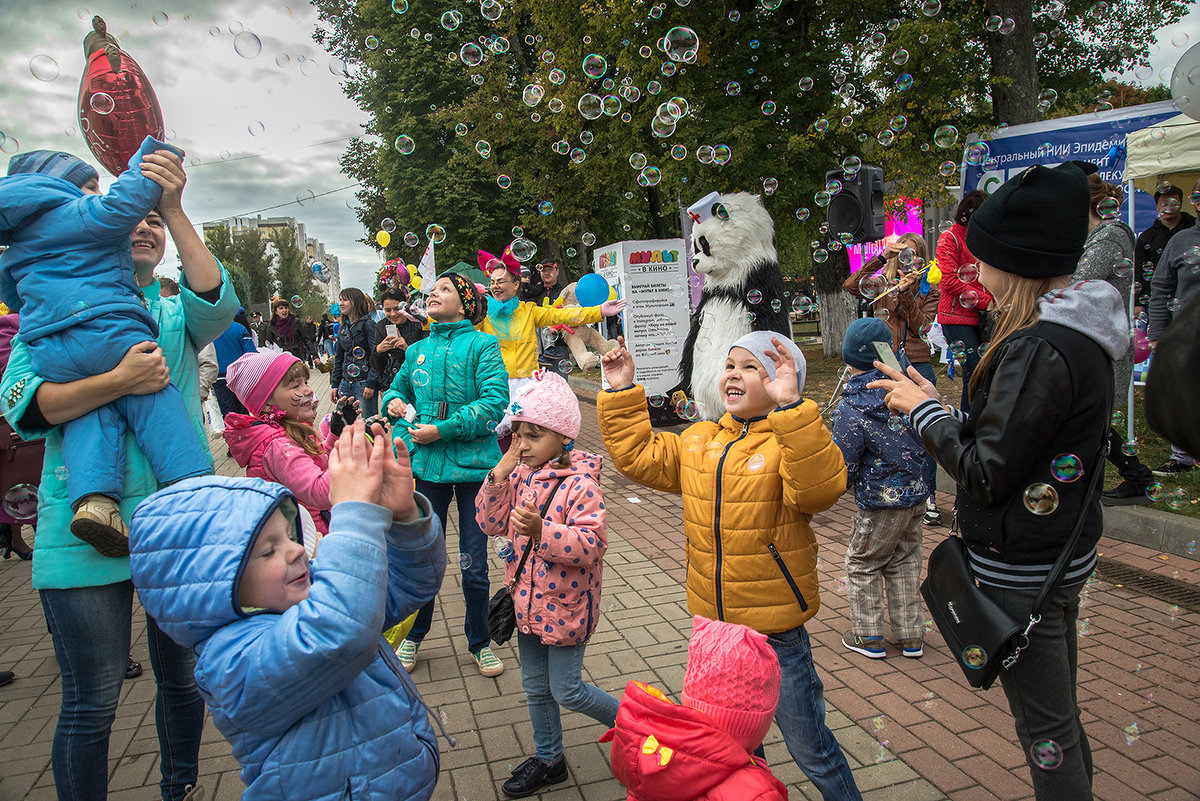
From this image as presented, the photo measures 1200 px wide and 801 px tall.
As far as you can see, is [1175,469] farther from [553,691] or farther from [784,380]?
[553,691]

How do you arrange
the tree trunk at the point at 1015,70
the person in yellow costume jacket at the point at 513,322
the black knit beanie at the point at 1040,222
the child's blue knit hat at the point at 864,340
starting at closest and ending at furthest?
1. the black knit beanie at the point at 1040,222
2. the child's blue knit hat at the point at 864,340
3. the person in yellow costume jacket at the point at 513,322
4. the tree trunk at the point at 1015,70

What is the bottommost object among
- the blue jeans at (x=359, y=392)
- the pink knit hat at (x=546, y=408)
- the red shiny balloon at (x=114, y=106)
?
the blue jeans at (x=359, y=392)

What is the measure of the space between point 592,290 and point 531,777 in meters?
5.68

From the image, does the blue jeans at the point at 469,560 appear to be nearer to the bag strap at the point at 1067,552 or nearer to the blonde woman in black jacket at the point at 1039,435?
the blonde woman in black jacket at the point at 1039,435

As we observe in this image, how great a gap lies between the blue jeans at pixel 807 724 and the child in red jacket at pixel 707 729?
0.61 m

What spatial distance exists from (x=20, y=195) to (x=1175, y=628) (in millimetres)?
5652

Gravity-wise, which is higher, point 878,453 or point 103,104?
point 103,104

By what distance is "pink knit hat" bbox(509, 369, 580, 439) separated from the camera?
3.13 metres

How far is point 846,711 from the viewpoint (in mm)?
3625

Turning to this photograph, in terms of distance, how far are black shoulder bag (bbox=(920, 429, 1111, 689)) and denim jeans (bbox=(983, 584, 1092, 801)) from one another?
0.04m

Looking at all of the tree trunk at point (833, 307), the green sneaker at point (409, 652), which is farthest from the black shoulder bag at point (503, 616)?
the tree trunk at point (833, 307)

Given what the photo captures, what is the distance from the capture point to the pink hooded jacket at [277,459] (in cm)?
320

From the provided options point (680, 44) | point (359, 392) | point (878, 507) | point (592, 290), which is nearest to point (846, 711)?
point (878, 507)

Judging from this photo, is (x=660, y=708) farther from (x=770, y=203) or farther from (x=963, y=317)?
(x=770, y=203)
